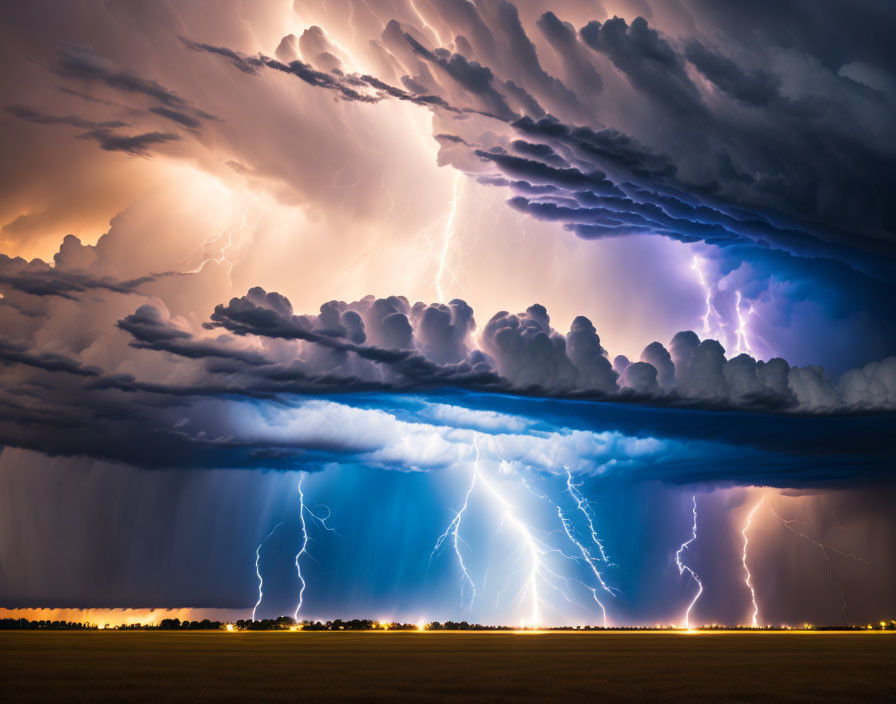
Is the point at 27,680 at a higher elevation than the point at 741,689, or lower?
lower

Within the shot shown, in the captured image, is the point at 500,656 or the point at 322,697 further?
the point at 500,656

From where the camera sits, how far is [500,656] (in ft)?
178

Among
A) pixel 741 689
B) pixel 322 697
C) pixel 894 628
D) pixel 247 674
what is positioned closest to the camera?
pixel 322 697

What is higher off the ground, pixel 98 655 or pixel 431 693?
pixel 431 693

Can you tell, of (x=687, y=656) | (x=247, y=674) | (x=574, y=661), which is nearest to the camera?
(x=247, y=674)

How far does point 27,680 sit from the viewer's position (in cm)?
3481

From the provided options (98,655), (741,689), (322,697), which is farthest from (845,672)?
(98,655)

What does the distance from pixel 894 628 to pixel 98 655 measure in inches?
5889

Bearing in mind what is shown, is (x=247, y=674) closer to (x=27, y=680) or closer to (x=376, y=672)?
(x=376, y=672)

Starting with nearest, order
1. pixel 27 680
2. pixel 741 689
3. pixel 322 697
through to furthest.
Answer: pixel 322 697 → pixel 741 689 → pixel 27 680

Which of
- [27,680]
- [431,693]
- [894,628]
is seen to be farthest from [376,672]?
[894,628]

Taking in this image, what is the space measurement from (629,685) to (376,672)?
12.1m

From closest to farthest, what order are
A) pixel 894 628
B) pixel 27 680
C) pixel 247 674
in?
pixel 27 680 → pixel 247 674 → pixel 894 628

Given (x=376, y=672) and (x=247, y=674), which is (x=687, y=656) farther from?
(x=247, y=674)
